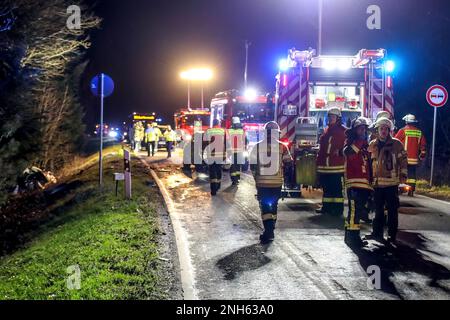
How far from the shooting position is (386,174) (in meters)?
7.80

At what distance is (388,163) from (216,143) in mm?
5580

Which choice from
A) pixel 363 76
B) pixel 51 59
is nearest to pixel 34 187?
pixel 51 59

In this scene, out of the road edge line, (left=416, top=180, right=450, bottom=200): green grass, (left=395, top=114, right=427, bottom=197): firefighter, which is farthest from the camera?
(left=416, top=180, right=450, bottom=200): green grass

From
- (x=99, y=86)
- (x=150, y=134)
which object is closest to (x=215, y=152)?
(x=99, y=86)

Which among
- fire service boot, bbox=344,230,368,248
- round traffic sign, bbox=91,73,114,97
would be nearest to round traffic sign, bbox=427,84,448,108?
fire service boot, bbox=344,230,368,248

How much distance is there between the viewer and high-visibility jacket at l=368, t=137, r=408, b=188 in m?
7.80

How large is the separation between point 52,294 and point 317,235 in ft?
13.7

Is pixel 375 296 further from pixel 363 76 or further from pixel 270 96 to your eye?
pixel 270 96

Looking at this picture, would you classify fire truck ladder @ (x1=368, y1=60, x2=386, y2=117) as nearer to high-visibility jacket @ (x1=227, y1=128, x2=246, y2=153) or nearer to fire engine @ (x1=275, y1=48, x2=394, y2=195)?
fire engine @ (x1=275, y1=48, x2=394, y2=195)

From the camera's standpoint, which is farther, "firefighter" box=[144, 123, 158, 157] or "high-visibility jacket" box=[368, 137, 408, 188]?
"firefighter" box=[144, 123, 158, 157]

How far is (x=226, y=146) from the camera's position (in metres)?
12.9

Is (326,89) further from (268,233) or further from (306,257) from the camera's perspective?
(306,257)

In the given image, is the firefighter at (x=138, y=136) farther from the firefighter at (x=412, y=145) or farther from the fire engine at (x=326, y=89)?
the firefighter at (x=412, y=145)

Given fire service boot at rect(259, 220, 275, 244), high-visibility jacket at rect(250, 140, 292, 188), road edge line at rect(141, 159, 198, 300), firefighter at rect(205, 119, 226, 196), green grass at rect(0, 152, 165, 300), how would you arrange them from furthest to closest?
firefighter at rect(205, 119, 226, 196)
high-visibility jacket at rect(250, 140, 292, 188)
fire service boot at rect(259, 220, 275, 244)
green grass at rect(0, 152, 165, 300)
road edge line at rect(141, 159, 198, 300)
